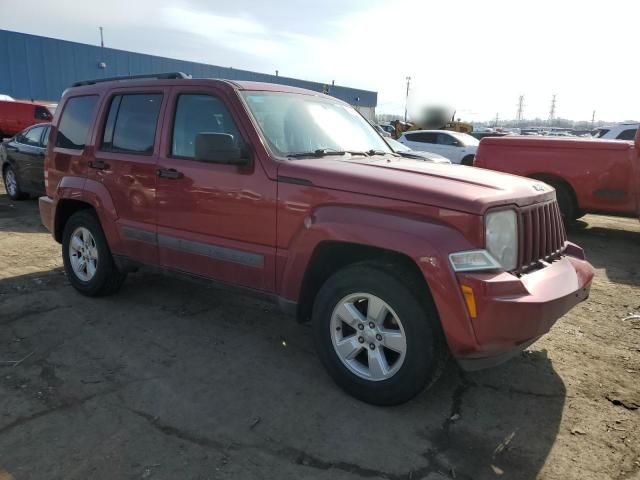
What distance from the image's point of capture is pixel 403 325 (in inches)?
117

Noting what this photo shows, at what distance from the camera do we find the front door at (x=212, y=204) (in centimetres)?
359

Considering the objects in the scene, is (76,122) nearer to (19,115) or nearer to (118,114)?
(118,114)

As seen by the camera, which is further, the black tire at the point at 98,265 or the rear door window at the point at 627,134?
the rear door window at the point at 627,134

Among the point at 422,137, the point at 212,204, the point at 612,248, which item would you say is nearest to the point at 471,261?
the point at 212,204

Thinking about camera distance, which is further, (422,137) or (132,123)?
(422,137)

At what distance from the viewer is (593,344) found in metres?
4.15

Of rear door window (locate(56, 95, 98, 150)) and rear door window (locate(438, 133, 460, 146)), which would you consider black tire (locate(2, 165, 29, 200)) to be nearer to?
rear door window (locate(56, 95, 98, 150))

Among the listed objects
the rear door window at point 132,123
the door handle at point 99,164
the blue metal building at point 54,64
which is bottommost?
the door handle at point 99,164

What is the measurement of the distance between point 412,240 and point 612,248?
6.22 metres

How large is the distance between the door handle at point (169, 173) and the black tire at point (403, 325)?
5.14 ft

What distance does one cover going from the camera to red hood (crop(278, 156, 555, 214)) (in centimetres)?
287

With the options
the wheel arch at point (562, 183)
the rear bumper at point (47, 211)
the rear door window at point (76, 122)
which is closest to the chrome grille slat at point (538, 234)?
the rear door window at point (76, 122)

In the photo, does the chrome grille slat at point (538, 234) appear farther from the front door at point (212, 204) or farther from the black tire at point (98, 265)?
the black tire at point (98, 265)

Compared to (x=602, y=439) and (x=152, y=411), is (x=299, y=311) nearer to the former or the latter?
(x=152, y=411)
